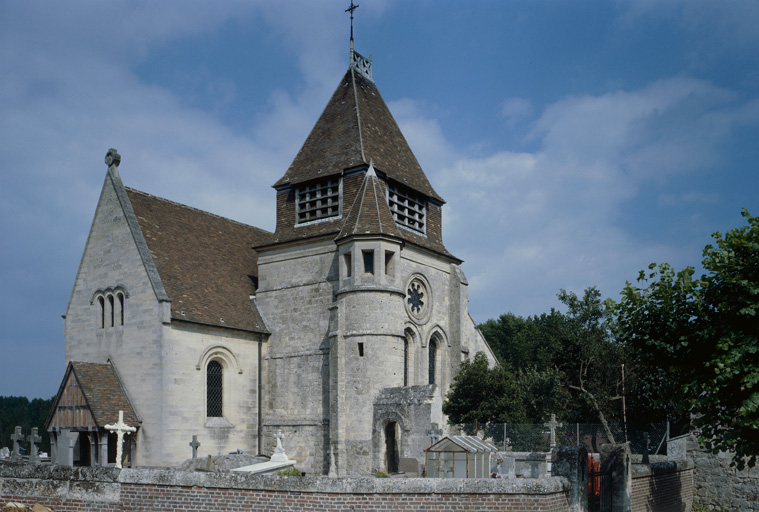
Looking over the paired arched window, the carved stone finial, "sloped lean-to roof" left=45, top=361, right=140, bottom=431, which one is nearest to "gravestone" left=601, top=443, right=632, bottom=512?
"sloped lean-to roof" left=45, top=361, right=140, bottom=431

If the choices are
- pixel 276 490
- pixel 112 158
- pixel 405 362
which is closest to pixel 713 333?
pixel 276 490

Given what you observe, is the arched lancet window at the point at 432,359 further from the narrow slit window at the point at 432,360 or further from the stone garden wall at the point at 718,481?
the stone garden wall at the point at 718,481

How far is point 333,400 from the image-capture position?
27375 millimetres

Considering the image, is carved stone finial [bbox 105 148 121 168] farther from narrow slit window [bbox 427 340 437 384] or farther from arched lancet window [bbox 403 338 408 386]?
narrow slit window [bbox 427 340 437 384]

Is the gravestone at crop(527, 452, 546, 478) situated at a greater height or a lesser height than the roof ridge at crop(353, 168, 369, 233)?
lesser

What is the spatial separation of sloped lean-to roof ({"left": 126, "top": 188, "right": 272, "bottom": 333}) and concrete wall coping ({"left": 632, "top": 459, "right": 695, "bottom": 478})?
53.9 ft

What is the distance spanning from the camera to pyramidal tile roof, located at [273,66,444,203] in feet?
104

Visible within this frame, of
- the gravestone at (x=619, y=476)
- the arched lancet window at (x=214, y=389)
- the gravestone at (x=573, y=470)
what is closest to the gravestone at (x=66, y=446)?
the arched lancet window at (x=214, y=389)

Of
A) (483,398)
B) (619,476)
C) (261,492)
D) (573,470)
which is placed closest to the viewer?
(261,492)

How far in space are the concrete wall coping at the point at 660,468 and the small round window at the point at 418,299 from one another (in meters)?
13.2

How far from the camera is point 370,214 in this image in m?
29.0

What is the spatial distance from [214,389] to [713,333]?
1930 cm

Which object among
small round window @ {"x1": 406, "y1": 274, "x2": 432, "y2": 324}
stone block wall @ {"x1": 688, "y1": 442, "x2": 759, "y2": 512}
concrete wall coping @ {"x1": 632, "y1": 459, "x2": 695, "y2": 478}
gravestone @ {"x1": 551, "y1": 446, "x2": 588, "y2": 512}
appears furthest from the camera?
small round window @ {"x1": 406, "y1": 274, "x2": 432, "y2": 324}

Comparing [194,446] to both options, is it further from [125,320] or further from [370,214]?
[370,214]
